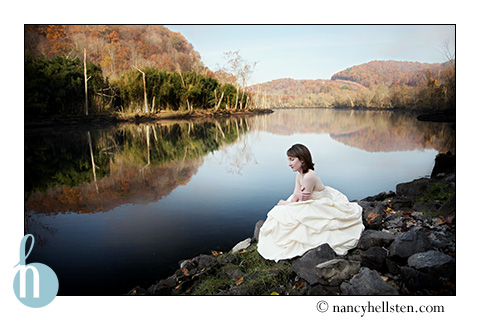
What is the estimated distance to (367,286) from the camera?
231 centimetres

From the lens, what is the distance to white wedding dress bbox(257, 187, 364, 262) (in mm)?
2959

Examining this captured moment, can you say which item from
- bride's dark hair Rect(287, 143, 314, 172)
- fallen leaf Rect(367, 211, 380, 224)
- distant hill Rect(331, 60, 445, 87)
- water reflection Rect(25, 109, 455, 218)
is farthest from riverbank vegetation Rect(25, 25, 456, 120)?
bride's dark hair Rect(287, 143, 314, 172)

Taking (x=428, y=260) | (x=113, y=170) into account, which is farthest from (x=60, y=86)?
(x=428, y=260)

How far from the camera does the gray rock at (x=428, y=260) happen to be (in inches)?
94.3

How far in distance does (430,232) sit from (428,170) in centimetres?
455

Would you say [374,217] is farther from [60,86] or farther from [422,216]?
[60,86]

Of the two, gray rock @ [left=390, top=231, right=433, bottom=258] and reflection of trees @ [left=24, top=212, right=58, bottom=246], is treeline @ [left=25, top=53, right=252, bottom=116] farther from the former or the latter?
gray rock @ [left=390, top=231, right=433, bottom=258]

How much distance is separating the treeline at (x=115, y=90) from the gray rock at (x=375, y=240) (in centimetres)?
405

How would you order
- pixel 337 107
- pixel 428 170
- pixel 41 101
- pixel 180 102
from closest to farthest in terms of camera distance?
1. pixel 428 170
2. pixel 41 101
3. pixel 180 102
4. pixel 337 107

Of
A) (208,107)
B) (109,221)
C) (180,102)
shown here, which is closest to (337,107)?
(208,107)

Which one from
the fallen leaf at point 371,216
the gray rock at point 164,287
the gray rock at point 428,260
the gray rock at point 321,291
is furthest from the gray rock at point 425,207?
the gray rock at point 164,287

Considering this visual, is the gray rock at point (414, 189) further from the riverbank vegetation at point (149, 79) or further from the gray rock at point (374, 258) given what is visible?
the gray rock at point (374, 258)

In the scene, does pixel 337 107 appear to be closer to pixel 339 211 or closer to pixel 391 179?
pixel 391 179

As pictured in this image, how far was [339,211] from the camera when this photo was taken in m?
3.04
